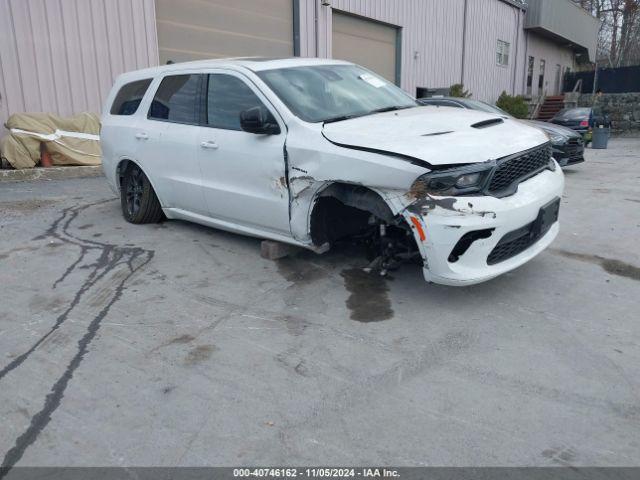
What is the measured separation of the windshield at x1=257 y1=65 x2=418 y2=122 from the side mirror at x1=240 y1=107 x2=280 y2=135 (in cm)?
20

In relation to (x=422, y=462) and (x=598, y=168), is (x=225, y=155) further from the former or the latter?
(x=598, y=168)

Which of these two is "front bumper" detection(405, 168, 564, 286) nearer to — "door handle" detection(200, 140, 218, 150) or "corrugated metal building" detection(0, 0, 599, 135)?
"door handle" detection(200, 140, 218, 150)

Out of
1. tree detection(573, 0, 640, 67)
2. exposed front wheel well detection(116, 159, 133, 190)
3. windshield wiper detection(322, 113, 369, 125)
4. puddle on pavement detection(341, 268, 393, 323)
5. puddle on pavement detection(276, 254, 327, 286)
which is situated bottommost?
puddle on pavement detection(341, 268, 393, 323)

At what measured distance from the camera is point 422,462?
2391 mm

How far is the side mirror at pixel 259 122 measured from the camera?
4.32 meters

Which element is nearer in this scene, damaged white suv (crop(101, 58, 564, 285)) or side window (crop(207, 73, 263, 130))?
damaged white suv (crop(101, 58, 564, 285))

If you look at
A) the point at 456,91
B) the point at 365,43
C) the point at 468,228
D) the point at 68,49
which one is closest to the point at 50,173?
the point at 68,49

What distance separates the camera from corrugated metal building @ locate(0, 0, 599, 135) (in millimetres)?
9688

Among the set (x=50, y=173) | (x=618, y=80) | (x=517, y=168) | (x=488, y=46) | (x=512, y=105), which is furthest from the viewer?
(x=618, y=80)

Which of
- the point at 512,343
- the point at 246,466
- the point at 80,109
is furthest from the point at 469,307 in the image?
the point at 80,109

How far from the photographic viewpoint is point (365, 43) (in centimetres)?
1725

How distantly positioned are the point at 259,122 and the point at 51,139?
6.71m

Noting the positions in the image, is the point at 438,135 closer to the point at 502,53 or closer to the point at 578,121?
the point at 578,121

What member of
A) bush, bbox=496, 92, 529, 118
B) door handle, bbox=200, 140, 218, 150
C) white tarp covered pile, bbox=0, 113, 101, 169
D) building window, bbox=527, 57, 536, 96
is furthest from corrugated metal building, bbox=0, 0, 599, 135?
door handle, bbox=200, 140, 218, 150
